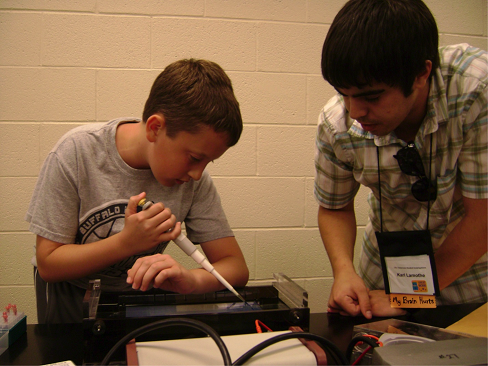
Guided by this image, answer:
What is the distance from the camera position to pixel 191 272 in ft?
3.12

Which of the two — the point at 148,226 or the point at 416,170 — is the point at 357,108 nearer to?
the point at 416,170

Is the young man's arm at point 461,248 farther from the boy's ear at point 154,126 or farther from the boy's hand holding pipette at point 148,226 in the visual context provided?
the boy's ear at point 154,126

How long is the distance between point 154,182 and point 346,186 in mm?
561

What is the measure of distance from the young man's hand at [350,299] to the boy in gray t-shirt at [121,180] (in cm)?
29

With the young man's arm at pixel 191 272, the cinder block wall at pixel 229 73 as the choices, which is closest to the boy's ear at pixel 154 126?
the young man's arm at pixel 191 272

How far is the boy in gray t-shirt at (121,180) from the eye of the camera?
97 cm

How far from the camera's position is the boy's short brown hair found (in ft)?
3.22

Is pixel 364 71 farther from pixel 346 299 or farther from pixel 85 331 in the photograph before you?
pixel 85 331

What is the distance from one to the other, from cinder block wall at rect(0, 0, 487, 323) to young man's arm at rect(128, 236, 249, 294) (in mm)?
751

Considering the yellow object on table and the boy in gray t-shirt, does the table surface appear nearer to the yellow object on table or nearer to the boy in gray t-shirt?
the yellow object on table

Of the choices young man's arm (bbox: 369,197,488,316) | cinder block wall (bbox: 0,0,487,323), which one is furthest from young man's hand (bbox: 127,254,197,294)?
cinder block wall (bbox: 0,0,487,323)

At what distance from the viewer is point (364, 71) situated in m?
0.78

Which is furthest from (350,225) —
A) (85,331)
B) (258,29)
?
(258,29)

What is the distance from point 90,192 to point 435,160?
908mm
